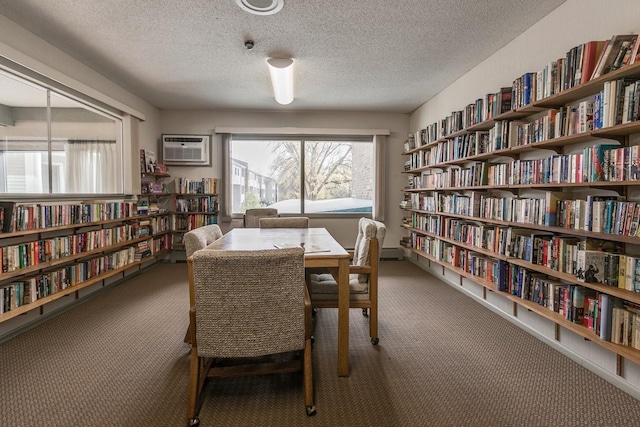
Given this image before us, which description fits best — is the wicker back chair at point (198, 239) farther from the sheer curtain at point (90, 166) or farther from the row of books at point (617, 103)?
the row of books at point (617, 103)

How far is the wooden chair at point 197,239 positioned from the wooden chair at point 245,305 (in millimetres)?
684

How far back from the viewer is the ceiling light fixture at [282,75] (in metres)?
3.43

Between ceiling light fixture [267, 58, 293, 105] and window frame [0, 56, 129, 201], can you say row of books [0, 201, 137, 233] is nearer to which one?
window frame [0, 56, 129, 201]

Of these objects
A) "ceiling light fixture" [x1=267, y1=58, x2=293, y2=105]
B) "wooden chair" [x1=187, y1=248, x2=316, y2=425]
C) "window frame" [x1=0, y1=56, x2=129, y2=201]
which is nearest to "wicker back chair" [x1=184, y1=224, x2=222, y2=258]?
"wooden chair" [x1=187, y1=248, x2=316, y2=425]

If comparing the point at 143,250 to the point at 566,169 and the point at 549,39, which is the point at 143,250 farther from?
the point at 549,39

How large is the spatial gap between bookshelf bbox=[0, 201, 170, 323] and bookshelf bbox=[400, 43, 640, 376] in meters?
3.97

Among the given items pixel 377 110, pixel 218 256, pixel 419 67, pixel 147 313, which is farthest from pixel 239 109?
pixel 218 256

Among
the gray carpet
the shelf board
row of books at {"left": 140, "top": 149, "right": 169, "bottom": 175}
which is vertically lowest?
the gray carpet

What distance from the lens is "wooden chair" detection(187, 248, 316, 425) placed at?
147 cm

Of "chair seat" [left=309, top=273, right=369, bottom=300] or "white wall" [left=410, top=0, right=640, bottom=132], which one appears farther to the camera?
"chair seat" [left=309, top=273, right=369, bottom=300]

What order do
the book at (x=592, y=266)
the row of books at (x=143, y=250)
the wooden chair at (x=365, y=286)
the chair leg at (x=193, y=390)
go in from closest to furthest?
1. the chair leg at (x=193, y=390)
2. the book at (x=592, y=266)
3. the wooden chair at (x=365, y=286)
4. the row of books at (x=143, y=250)

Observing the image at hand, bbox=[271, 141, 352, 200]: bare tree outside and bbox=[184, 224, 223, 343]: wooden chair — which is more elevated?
bbox=[271, 141, 352, 200]: bare tree outside

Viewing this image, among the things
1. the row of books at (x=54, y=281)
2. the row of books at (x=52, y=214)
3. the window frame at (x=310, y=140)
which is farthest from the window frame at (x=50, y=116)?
the window frame at (x=310, y=140)

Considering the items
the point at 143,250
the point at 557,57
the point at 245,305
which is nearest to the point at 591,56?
the point at 557,57
